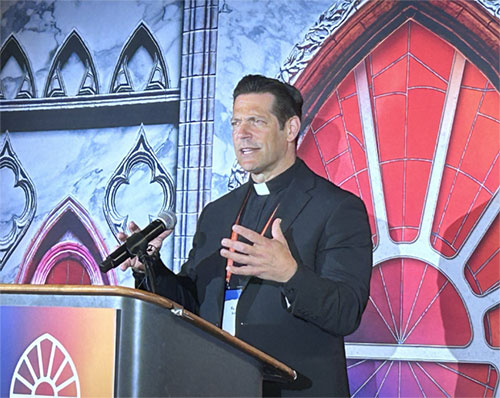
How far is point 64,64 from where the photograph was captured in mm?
4578

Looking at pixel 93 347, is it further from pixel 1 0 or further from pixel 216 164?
pixel 1 0

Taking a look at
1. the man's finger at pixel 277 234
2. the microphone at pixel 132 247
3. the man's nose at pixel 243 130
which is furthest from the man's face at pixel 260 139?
the man's finger at pixel 277 234

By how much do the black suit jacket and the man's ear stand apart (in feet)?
0.45

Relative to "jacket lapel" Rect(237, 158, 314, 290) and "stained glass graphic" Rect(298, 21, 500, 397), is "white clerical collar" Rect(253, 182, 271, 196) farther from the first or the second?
"stained glass graphic" Rect(298, 21, 500, 397)

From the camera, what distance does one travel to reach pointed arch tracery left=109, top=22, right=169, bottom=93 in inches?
171

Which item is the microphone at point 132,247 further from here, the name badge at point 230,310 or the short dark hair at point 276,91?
the short dark hair at point 276,91

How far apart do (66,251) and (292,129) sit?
1808 mm

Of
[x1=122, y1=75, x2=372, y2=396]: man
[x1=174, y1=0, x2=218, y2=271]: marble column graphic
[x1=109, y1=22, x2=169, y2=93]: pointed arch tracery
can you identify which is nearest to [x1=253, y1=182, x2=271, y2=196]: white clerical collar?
[x1=122, y1=75, x2=372, y2=396]: man

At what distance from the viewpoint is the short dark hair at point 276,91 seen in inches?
128

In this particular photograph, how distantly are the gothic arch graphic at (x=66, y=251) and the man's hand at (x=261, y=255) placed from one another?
2291mm

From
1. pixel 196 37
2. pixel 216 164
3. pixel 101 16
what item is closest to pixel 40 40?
pixel 101 16

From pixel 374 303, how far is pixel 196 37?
1690mm

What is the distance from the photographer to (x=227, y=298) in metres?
3.02

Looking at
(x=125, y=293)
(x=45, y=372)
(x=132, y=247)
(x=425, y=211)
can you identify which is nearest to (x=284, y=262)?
(x=132, y=247)
